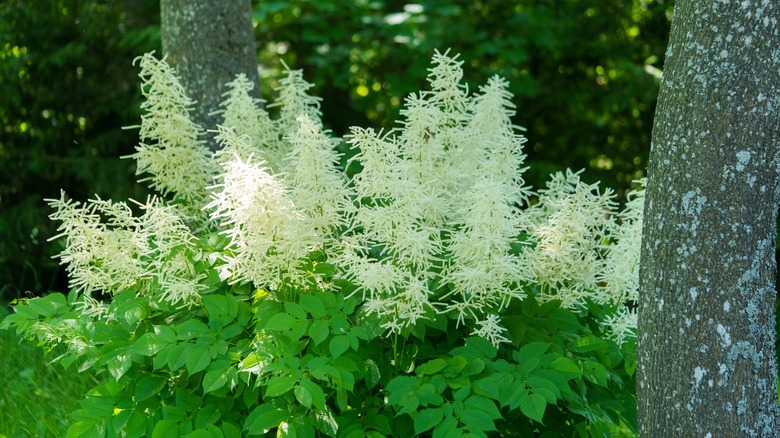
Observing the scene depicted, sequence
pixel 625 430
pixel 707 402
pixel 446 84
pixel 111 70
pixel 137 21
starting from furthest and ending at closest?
pixel 137 21, pixel 111 70, pixel 625 430, pixel 446 84, pixel 707 402

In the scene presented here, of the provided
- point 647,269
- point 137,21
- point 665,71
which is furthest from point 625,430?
point 137,21

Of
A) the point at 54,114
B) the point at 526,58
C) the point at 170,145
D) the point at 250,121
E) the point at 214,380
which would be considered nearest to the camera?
the point at 214,380

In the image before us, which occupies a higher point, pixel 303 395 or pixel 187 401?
pixel 303 395

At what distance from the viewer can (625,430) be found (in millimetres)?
4160

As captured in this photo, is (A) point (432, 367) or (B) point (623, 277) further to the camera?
(B) point (623, 277)

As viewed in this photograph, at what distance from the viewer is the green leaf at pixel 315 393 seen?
2.36 metres

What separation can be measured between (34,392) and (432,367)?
2633 mm

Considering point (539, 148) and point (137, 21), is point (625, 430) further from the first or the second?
point (137, 21)

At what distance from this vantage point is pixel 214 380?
8.27ft

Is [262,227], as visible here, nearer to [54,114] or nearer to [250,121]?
[250,121]

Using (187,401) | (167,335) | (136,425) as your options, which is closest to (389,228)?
(167,335)

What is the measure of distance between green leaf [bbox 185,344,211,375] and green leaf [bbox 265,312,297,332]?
0.67 ft

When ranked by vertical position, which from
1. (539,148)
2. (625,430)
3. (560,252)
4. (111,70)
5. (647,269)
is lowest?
(539,148)

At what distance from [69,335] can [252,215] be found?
83cm
